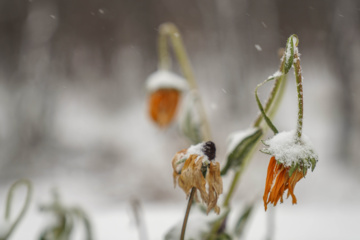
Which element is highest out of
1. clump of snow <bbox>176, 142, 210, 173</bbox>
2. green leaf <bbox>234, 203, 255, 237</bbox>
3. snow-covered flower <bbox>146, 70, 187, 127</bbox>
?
snow-covered flower <bbox>146, 70, 187, 127</bbox>

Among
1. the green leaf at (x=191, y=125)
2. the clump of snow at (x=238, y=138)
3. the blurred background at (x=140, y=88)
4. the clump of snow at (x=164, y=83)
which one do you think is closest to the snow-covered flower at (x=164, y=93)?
the clump of snow at (x=164, y=83)

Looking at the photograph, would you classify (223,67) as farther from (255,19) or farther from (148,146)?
(148,146)

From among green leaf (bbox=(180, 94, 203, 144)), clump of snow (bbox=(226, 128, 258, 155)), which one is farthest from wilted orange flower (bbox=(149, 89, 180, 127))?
clump of snow (bbox=(226, 128, 258, 155))

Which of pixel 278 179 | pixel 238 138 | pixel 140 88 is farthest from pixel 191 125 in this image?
pixel 140 88

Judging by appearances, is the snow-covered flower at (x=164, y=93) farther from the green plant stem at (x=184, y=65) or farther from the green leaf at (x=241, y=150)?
the green leaf at (x=241, y=150)

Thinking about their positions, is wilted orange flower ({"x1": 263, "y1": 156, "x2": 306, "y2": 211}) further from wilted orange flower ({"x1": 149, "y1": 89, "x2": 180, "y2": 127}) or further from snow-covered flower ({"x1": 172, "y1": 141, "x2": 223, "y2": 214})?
wilted orange flower ({"x1": 149, "y1": 89, "x2": 180, "y2": 127})

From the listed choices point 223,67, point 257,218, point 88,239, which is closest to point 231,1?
point 223,67
